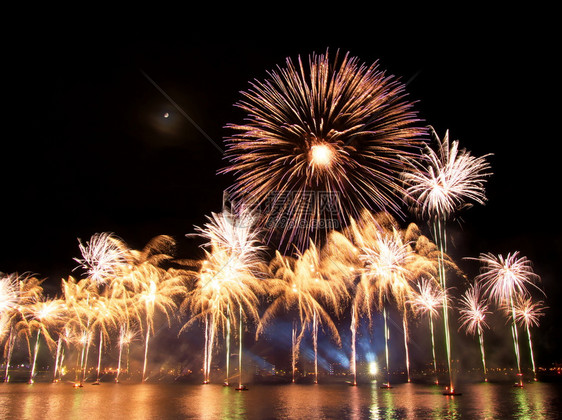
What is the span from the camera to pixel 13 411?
1781 cm

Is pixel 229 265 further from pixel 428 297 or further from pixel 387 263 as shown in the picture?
pixel 428 297

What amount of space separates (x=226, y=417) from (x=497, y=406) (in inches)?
489

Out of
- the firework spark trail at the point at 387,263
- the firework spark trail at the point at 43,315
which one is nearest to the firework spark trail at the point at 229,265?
the firework spark trail at the point at 387,263

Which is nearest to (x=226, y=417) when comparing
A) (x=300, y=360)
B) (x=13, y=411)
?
(x=13, y=411)

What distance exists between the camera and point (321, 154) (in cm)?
1808

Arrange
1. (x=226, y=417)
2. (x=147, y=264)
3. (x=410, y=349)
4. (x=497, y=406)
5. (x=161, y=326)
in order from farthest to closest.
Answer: (x=410, y=349) < (x=161, y=326) < (x=147, y=264) < (x=497, y=406) < (x=226, y=417)

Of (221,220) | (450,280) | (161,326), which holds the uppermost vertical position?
(221,220)

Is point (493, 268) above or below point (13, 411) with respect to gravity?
above

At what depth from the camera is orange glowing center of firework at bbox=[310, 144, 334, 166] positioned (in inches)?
702

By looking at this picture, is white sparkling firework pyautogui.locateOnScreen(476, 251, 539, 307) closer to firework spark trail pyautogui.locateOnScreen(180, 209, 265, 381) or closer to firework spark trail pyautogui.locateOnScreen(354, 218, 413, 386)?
firework spark trail pyautogui.locateOnScreen(354, 218, 413, 386)

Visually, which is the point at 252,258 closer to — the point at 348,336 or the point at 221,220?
the point at 221,220

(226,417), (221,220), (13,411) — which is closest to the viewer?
(226,417)

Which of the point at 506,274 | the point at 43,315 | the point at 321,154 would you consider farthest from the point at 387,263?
the point at 43,315

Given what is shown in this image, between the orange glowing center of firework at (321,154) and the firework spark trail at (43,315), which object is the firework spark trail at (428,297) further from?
the firework spark trail at (43,315)
